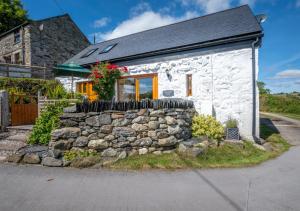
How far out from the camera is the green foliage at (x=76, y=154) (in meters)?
5.52

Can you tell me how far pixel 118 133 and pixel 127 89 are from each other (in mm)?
5764

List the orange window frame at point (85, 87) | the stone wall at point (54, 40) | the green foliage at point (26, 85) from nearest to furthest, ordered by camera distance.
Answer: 1. the green foliage at point (26, 85)
2. the orange window frame at point (85, 87)
3. the stone wall at point (54, 40)

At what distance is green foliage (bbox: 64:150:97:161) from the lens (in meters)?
5.52

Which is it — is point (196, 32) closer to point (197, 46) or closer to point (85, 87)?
point (197, 46)

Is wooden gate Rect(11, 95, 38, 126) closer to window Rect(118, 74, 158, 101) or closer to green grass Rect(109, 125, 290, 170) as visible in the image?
window Rect(118, 74, 158, 101)

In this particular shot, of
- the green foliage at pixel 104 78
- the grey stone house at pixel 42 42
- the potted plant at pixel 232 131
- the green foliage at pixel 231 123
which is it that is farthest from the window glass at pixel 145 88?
the grey stone house at pixel 42 42

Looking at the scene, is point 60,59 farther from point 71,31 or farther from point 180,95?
point 180,95

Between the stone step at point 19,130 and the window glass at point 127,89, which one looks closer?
the stone step at point 19,130

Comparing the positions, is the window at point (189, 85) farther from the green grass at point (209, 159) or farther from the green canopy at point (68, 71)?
the green canopy at point (68, 71)

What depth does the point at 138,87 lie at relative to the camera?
11.1 m

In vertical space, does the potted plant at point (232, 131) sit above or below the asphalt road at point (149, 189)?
above

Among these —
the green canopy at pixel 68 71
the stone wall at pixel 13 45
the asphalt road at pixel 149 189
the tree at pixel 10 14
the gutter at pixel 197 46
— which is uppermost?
the tree at pixel 10 14

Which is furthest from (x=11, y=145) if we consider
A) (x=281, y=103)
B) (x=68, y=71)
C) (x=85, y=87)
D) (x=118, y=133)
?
(x=281, y=103)

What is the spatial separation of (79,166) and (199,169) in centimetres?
311
